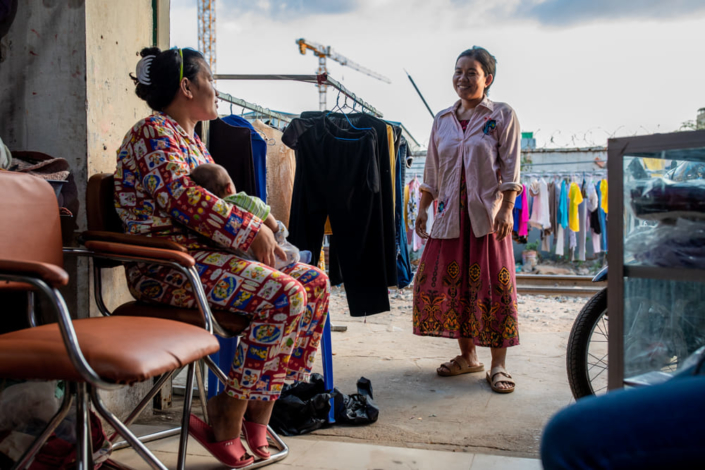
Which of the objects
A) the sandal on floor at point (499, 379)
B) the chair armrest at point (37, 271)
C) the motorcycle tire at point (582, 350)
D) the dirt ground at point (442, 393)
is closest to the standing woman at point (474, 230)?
the sandal on floor at point (499, 379)

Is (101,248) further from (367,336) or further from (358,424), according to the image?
(367,336)

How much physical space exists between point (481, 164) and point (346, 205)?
81cm

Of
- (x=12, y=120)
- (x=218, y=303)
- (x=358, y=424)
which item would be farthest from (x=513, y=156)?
(x=12, y=120)

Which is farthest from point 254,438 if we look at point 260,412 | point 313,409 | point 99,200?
point 99,200

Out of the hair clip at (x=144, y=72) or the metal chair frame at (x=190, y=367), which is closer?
the metal chair frame at (x=190, y=367)

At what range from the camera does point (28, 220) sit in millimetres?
1865

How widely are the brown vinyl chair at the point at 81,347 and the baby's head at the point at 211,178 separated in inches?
16.2

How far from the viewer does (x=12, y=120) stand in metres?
2.43

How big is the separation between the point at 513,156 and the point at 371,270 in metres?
1.04

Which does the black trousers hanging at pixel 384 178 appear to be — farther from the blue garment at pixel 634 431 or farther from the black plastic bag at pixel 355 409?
the blue garment at pixel 634 431

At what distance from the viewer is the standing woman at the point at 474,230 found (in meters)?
3.23

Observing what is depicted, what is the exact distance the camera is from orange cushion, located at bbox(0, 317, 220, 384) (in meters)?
1.29

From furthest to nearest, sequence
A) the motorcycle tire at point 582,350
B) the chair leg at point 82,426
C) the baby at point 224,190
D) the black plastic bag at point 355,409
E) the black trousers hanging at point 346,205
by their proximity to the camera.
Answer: the black trousers hanging at point 346,205, the black plastic bag at point 355,409, the motorcycle tire at point 582,350, the baby at point 224,190, the chair leg at point 82,426

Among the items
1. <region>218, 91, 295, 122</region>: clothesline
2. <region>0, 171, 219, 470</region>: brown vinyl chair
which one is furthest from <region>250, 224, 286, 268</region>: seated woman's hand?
<region>218, 91, 295, 122</region>: clothesline
